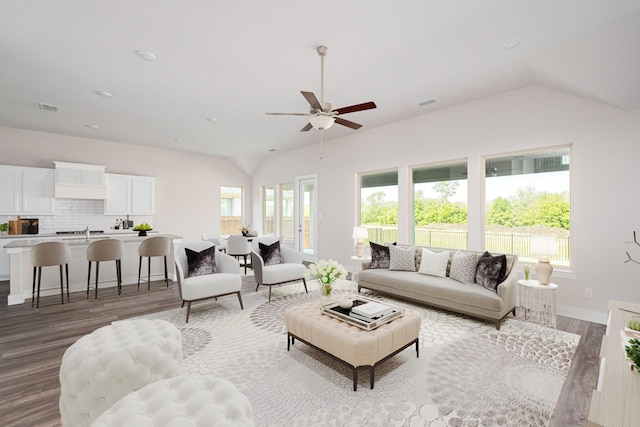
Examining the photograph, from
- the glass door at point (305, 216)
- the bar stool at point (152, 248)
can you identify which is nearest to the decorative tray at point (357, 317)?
the bar stool at point (152, 248)

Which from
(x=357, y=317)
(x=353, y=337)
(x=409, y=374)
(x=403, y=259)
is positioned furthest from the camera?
(x=403, y=259)

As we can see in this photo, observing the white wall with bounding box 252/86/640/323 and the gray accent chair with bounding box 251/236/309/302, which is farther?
the gray accent chair with bounding box 251/236/309/302

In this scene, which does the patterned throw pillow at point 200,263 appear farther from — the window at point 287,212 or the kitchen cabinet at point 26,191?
the kitchen cabinet at point 26,191

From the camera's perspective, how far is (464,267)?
3943mm

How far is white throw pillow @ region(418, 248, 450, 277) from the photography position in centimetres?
420

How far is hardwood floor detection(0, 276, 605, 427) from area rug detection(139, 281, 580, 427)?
0.12 meters

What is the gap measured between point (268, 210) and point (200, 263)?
536 cm

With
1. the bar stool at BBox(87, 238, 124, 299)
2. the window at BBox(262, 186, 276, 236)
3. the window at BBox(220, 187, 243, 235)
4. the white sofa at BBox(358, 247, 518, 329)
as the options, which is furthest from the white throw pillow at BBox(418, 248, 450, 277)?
the window at BBox(220, 187, 243, 235)

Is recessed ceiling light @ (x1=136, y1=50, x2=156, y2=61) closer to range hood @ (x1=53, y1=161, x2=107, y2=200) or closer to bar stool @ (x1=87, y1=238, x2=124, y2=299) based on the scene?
bar stool @ (x1=87, y1=238, x2=124, y2=299)

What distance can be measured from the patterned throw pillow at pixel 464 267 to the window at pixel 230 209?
24.1 feet

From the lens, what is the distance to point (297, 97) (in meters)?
4.40

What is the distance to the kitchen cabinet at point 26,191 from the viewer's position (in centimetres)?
589

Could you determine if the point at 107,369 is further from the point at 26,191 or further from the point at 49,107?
the point at 26,191

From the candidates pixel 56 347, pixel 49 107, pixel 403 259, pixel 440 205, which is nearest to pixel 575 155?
pixel 440 205
